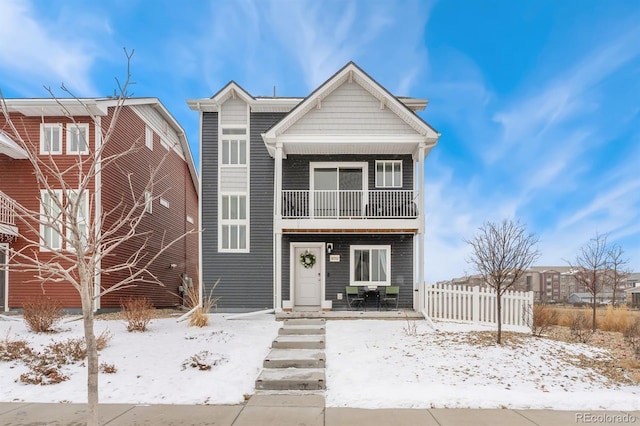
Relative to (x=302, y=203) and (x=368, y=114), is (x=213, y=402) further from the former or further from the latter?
(x=368, y=114)

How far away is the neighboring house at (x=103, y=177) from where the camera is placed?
547 inches

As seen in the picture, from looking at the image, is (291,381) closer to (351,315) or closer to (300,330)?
(300,330)

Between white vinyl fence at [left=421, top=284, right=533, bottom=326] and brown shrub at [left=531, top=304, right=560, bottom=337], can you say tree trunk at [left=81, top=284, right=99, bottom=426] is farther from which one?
brown shrub at [left=531, top=304, right=560, bottom=337]

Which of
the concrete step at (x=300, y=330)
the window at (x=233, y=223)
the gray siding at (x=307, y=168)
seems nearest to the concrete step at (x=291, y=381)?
the concrete step at (x=300, y=330)

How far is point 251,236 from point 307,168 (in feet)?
10.3

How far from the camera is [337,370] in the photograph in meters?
7.35

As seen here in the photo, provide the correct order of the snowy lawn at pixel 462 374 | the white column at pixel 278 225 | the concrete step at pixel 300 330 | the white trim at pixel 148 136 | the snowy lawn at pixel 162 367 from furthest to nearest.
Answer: the white trim at pixel 148 136 < the white column at pixel 278 225 < the concrete step at pixel 300 330 < the snowy lawn at pixel 162 367 < the snowy lawn at pixel 462 374

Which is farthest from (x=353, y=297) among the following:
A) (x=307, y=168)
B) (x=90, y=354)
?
(x=90, y=354)

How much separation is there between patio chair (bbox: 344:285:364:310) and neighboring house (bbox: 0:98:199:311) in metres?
5.98

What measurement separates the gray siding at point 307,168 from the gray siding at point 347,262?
5.98ft

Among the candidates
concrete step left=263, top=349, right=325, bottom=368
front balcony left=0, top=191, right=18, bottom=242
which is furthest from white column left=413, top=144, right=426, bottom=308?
front balcony left=0, top=191, right=18, bottom=242

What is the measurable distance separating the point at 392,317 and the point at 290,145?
21.0ft

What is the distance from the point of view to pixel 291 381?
6742 mm

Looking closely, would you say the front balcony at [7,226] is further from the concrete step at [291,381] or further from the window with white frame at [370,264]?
the concrete step at [291,381]
